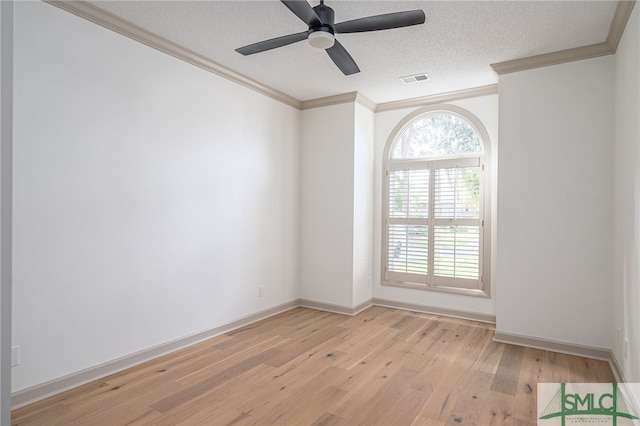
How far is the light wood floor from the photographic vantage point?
7.54 ft

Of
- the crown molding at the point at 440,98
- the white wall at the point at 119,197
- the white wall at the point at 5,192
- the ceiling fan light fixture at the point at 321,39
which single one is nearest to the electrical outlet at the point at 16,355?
the white wall at the point at 119,197

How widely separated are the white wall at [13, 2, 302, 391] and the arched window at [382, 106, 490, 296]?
189cm

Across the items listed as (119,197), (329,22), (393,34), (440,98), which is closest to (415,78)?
(440,98)

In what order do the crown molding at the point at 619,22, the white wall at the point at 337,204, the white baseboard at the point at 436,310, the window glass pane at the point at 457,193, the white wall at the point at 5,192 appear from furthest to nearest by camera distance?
the white wall at the point at 337,204 < the window glass pane at the point at 457,193 < the white baseboard at the point at 436,310 < the crown molding at the point at 619,22 < the white wall at the point at 5,192

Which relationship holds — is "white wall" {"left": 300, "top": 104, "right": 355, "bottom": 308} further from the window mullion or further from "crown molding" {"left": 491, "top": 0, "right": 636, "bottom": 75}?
"crown molding" {"left": 491, "top": 0, "right": 636, "bottom": 75}

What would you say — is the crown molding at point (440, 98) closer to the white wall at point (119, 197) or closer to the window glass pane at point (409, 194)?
the window glass pane at point (409, 194)

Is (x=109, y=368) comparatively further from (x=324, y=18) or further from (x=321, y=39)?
(x=324, y=18)

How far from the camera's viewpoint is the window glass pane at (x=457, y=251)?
4418 mm

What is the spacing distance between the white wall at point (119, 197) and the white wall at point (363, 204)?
4.12 ft

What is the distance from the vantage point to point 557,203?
342cm

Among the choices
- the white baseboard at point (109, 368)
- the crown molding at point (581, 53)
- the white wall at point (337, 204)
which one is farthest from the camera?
the white wall at point (337, 204)

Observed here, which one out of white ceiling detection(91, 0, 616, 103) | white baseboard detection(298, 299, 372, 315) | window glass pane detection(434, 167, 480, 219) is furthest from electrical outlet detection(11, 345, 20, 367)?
window glass pane detection(434, 167, 480, 219)

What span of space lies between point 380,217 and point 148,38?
3.40 meters

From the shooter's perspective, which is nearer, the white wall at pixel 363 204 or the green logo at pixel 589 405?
the green logo at pixel 589 405
